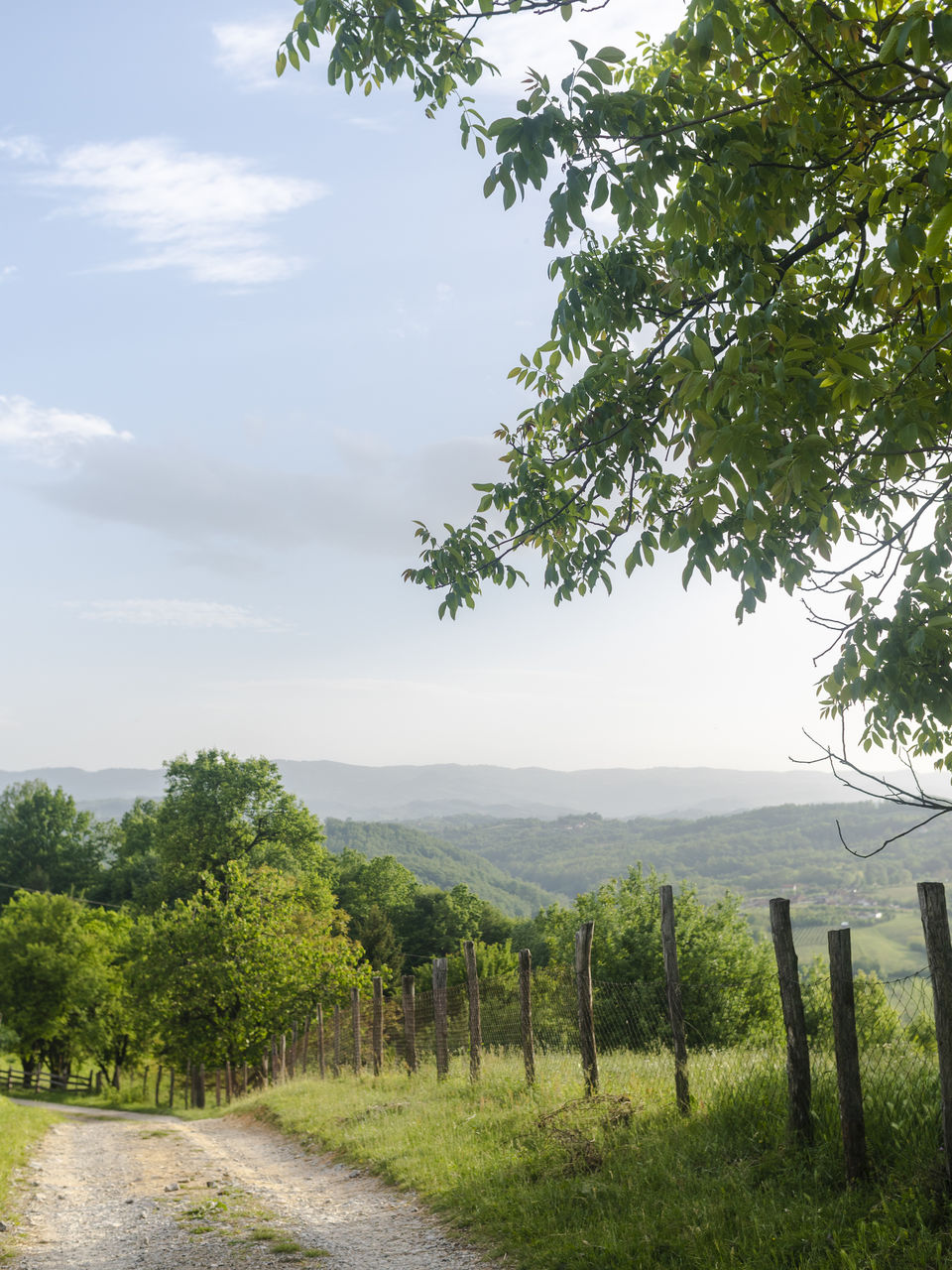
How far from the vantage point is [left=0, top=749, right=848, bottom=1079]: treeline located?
983 inches

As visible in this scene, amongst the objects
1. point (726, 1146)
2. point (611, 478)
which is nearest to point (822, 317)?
point (611, 478)

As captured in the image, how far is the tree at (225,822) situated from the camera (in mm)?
37188

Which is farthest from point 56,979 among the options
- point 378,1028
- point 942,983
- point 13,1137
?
point 942,983

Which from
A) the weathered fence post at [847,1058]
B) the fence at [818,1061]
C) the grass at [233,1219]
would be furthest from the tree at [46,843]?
the weathered fence post at [847,1058]

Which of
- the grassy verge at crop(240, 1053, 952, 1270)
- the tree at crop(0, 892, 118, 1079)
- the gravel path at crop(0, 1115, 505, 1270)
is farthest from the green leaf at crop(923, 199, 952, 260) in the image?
the tree at crop(0, 892, 118, 1079)

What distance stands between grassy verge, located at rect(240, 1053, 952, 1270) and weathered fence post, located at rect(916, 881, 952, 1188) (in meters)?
0.35

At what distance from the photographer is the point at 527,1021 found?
37.6ft

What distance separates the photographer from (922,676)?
5.14m

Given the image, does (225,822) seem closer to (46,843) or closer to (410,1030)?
(410,1030)

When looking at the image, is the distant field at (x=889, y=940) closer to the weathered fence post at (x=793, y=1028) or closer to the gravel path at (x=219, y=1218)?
the gravel path at (x=219, y=1218)

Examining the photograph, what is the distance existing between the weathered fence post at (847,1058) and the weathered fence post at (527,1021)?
5716mm

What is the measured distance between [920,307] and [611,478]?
217cm

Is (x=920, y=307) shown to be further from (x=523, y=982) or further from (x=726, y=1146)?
(x=523, y=982)

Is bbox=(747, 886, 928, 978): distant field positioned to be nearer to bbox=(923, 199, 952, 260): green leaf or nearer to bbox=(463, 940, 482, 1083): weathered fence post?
bbox=(463, 940, 482, 1083): weathered fence post
